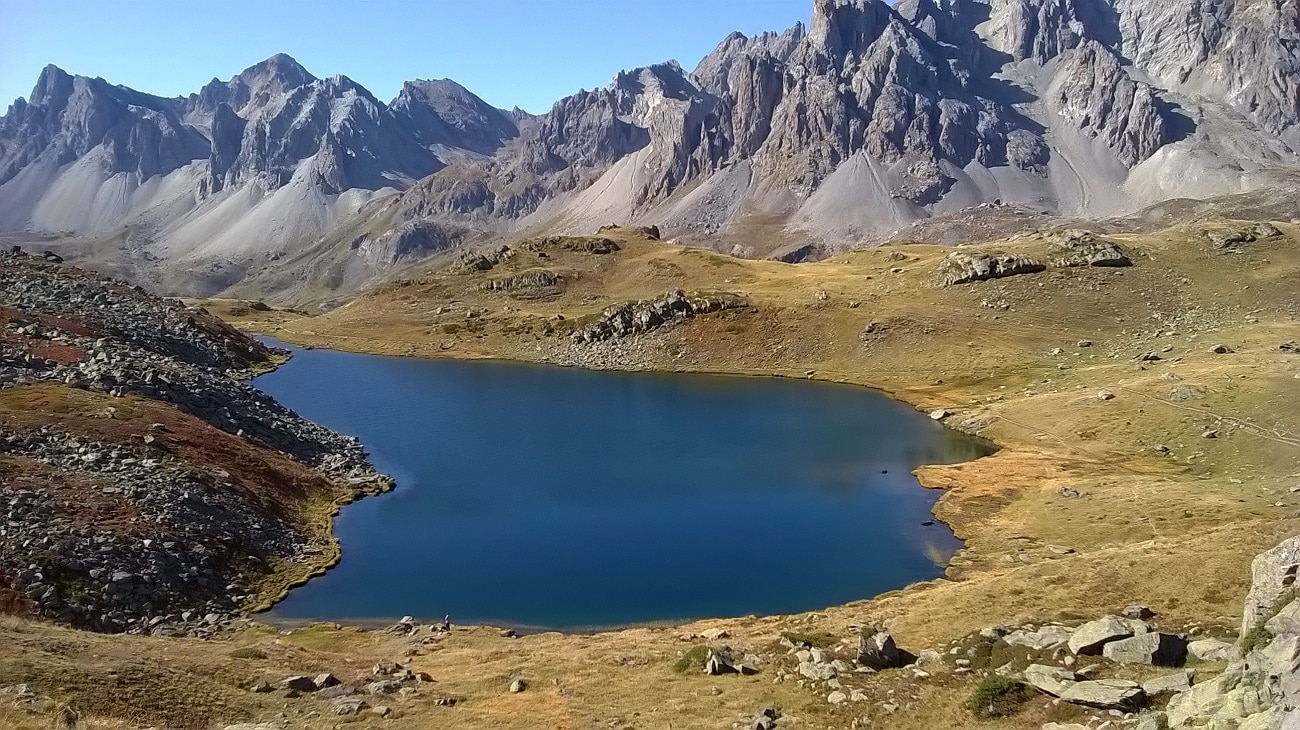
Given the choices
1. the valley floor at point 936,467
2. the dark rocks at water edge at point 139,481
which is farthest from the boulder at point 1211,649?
the dark rocks at water edge at point 139,481

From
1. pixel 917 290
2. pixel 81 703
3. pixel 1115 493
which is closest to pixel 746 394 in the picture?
pixel 917 290

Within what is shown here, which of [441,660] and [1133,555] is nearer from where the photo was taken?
[441,660]

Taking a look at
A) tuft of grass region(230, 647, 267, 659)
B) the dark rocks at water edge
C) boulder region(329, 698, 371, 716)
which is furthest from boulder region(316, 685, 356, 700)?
the dark rocks at water edge

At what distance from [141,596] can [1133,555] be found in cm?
4866

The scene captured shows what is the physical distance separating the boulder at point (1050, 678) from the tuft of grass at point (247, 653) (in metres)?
28.0

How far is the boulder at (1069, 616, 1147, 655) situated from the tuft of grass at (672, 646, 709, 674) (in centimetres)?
1323

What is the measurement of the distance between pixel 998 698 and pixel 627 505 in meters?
43.3

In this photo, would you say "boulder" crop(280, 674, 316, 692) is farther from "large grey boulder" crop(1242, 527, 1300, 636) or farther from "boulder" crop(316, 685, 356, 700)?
"large grey boulder" crop(1242, 527, 1300, 636)

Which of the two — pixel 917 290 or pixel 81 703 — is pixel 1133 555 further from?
pixel 917 290

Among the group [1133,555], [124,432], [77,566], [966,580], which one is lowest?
[966,580]

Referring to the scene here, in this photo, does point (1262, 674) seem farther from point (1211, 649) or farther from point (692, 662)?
point (692, 662)

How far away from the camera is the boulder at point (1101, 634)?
27797 mm

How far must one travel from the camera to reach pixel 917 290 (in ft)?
457

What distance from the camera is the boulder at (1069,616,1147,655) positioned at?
91.2 feet
